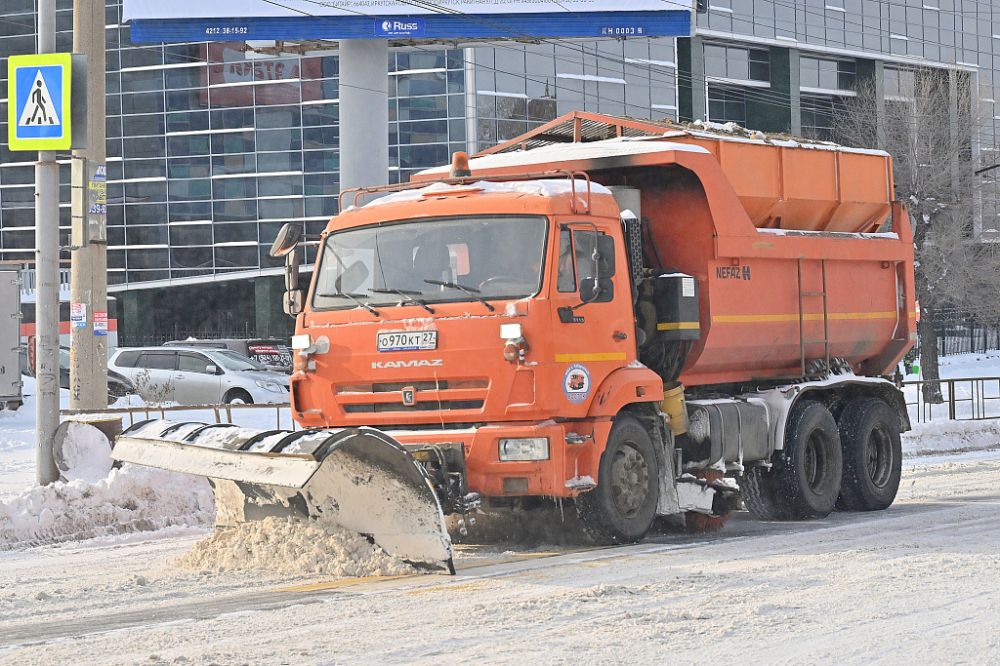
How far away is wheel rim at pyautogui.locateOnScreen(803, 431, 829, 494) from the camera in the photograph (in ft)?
42.9

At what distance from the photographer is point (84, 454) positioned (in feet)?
43.9

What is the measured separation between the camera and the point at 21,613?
7.83m

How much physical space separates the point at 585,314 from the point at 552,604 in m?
2.96

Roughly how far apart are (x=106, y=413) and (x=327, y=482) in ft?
21.3

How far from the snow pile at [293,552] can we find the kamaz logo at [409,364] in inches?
53.9

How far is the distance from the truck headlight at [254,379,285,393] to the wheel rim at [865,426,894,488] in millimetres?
15303

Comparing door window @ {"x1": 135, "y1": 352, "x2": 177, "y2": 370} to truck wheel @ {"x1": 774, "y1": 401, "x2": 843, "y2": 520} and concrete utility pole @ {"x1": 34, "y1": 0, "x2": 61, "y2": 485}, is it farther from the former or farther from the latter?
truck wheel @ {"x1": 774, "y1": 401, "x2": 843, "y2": 520}

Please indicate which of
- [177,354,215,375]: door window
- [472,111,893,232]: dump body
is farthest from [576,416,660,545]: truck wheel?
[177,354,215,375]: door window

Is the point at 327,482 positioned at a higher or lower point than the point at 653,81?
lower

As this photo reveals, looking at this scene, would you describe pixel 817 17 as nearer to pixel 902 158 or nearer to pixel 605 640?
pixel 902 158

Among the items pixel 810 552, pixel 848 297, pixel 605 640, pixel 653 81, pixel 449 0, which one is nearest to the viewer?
pixel 605 640

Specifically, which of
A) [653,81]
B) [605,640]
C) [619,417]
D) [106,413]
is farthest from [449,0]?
[653,81]

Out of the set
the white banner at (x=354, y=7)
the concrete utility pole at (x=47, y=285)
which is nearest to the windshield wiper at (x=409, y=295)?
the concrete utility pole at (x=47, y=285)

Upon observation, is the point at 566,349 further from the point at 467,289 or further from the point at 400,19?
→ the point at 400,19
